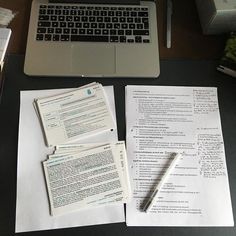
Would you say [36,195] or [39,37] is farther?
[39,37]

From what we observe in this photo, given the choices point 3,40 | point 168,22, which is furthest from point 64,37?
point 168,22

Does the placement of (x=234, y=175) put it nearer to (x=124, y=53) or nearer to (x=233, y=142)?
(x=233, y=142)

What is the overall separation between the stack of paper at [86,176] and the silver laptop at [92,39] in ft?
0.60

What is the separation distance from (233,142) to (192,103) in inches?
5.0

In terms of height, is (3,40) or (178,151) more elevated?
(3,40)

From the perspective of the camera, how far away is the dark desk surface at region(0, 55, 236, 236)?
25.1 inches

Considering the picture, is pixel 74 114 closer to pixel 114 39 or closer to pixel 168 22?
pixel 114 39

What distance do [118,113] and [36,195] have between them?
250 millimetres

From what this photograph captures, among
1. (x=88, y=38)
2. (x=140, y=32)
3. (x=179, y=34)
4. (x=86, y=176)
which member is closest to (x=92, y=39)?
(x=88, y=38)

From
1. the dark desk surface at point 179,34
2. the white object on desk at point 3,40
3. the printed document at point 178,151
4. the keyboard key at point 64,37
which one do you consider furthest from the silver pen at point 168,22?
the white object on desk at point 3,40

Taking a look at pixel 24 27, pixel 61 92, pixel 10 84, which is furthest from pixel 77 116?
pixel 24 27

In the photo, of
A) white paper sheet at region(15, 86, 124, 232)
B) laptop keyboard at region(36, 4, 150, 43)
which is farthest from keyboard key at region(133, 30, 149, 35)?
white paper sheet at region(15, 86, 124, 232)

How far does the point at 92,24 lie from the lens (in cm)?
78

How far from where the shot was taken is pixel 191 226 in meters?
0.64
